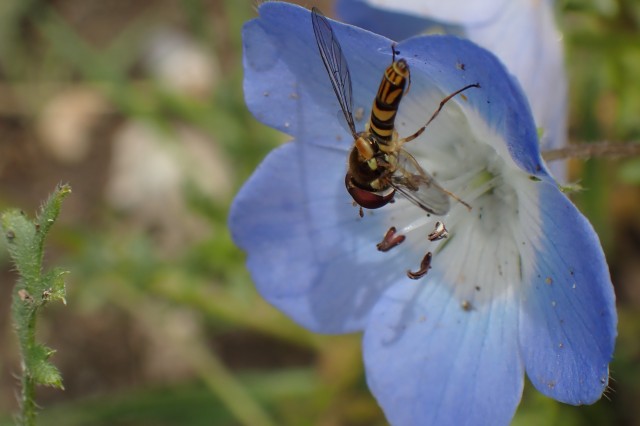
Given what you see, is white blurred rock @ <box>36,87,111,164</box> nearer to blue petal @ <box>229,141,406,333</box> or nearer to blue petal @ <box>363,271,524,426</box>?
blue petal @ <box>229,141,406,333</box>

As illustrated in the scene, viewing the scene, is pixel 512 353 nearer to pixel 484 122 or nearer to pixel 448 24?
pixel 484 122

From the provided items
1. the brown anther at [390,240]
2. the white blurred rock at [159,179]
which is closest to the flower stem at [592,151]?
the brown anther at [390,240]

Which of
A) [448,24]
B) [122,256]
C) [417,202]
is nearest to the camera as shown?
[417,202]

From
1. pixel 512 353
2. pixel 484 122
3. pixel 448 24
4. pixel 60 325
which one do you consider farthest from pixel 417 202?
pixel 60 325

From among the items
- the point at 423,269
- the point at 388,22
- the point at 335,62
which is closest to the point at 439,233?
the point at 423,269

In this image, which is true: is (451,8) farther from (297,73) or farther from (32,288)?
(32,288)

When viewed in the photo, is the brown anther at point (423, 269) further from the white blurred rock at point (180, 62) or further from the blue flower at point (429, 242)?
the white blurred rock at point (180, 62)
